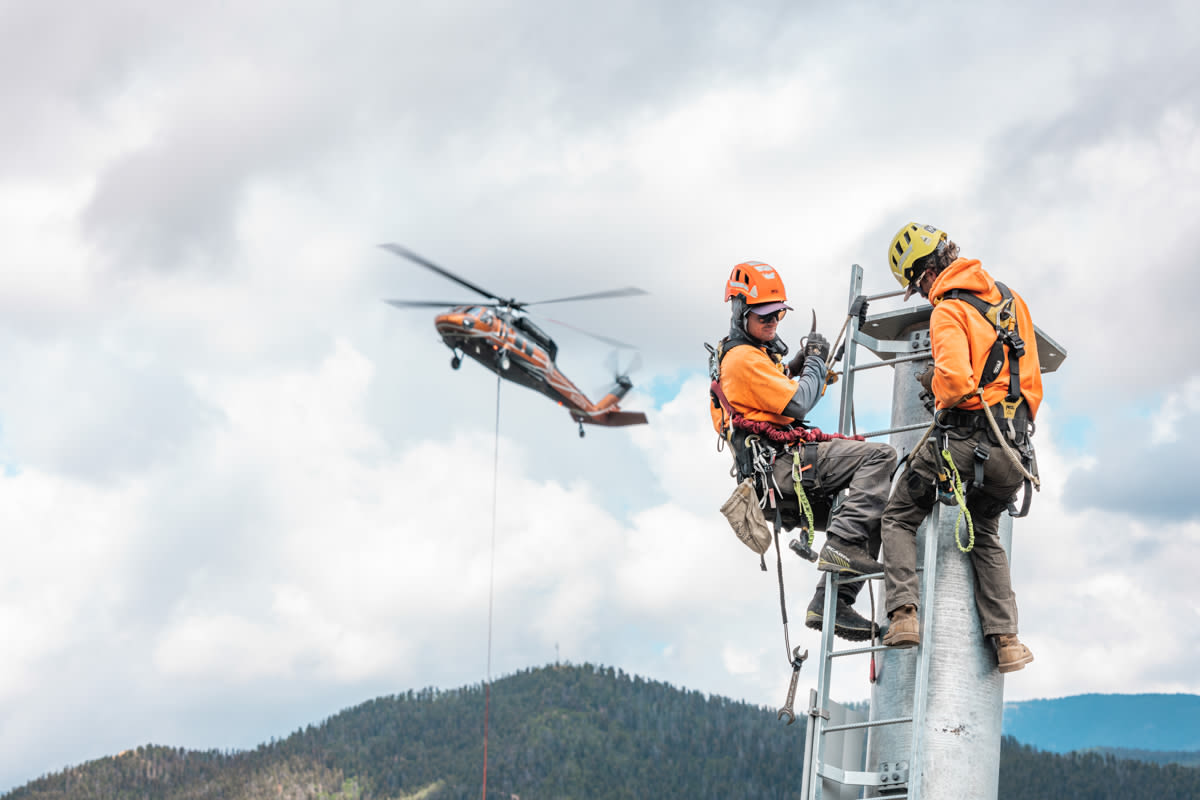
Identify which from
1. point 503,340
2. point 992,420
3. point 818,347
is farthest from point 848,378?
point 503,340

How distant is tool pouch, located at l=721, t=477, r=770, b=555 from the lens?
11.1 meters

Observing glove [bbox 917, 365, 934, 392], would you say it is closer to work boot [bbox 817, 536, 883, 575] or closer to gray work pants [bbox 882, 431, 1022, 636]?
gray work pants [bbox 882, 431, 1022, 636]

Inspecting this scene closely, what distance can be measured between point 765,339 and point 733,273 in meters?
0.59

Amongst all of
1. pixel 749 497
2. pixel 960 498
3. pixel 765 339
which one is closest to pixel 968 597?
pixel 960 498

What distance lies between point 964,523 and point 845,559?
0.91 m

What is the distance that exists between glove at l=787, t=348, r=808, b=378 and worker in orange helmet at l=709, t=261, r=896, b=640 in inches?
5.4

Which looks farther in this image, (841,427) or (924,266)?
(841,427)

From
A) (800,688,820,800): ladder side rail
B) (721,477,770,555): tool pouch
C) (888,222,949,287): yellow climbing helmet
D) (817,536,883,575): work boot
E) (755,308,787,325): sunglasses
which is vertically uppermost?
(888,222,949,287): yellow climbing helmet

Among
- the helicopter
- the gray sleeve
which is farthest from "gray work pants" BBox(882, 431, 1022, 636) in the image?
the helicopter

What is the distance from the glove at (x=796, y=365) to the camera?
11.7 m

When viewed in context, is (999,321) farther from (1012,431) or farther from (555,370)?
(555,370)

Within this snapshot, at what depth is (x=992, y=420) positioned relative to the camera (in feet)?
32.4

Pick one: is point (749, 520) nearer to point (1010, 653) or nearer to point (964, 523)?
point (964, 523)

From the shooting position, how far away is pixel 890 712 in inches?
415
